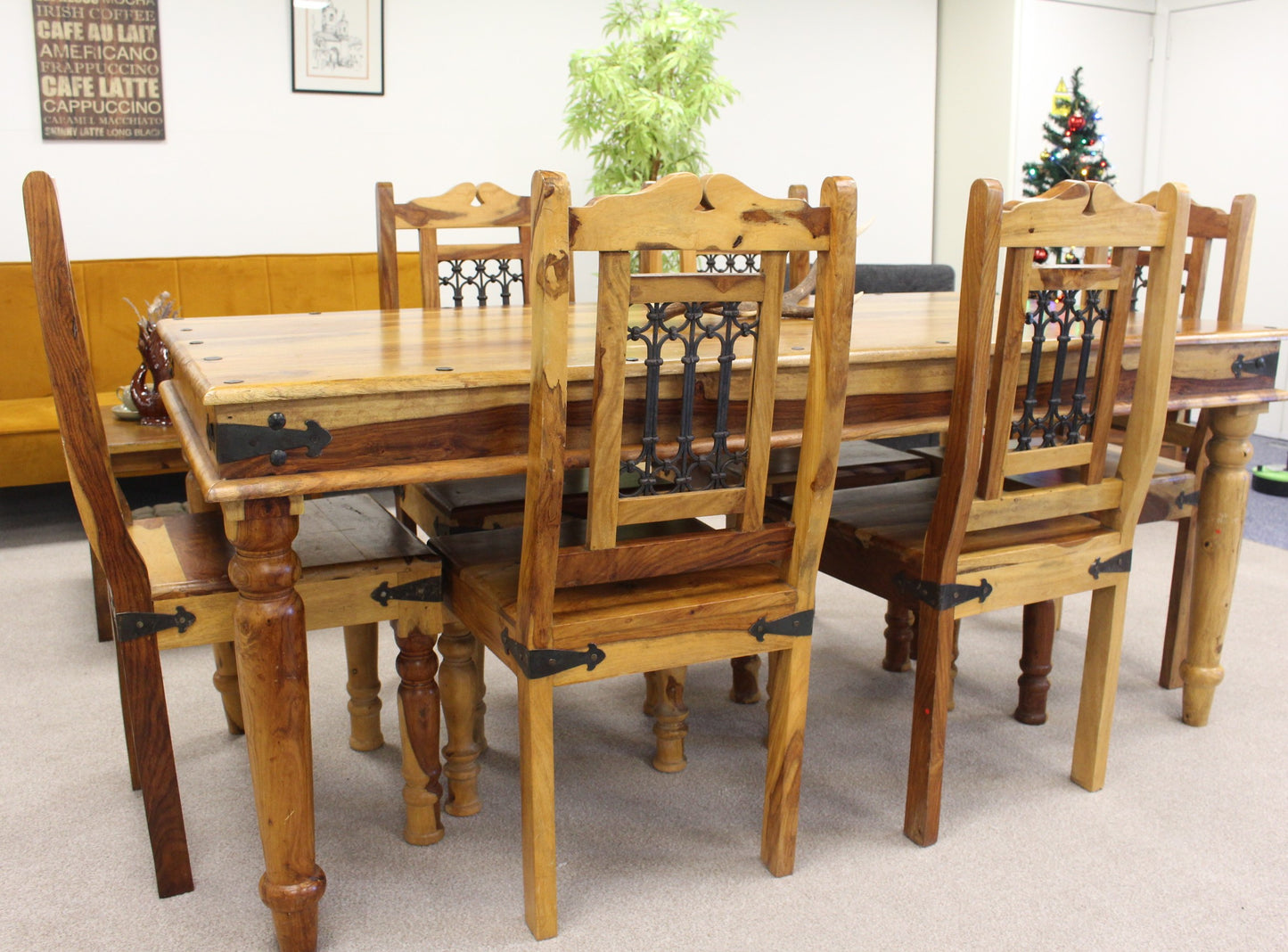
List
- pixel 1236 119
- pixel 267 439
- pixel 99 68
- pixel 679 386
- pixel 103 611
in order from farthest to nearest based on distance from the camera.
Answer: pixel 1236 119 → pixel 99 68 → pixel 103 611 → pixel 679 386 → pixel 267 439

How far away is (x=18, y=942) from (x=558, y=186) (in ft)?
4.20

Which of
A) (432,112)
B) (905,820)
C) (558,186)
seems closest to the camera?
(558,186)

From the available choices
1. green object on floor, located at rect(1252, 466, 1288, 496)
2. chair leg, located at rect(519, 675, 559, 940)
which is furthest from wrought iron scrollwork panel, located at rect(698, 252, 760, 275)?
green object on floor, located at rect(1252, 466, 1288, 496)

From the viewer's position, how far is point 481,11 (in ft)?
14.6

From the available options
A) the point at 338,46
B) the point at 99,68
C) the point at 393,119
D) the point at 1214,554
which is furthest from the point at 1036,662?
the point at 99,68

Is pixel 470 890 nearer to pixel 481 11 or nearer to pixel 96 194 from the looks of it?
pixel 96 194

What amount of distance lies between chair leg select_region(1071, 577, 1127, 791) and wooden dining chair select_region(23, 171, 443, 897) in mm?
1119

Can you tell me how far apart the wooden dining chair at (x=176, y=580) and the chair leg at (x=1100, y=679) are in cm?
112

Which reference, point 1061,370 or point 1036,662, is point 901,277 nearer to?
point 1036,662

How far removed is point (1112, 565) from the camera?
187cm

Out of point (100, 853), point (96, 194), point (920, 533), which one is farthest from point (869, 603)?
point (96, 194)

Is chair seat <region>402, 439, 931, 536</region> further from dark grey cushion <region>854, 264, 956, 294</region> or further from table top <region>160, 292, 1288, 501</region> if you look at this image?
dark grey cushion <region>854, 264, 956, 294</region>

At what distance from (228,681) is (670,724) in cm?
83

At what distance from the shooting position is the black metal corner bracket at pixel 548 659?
4.78 feet
